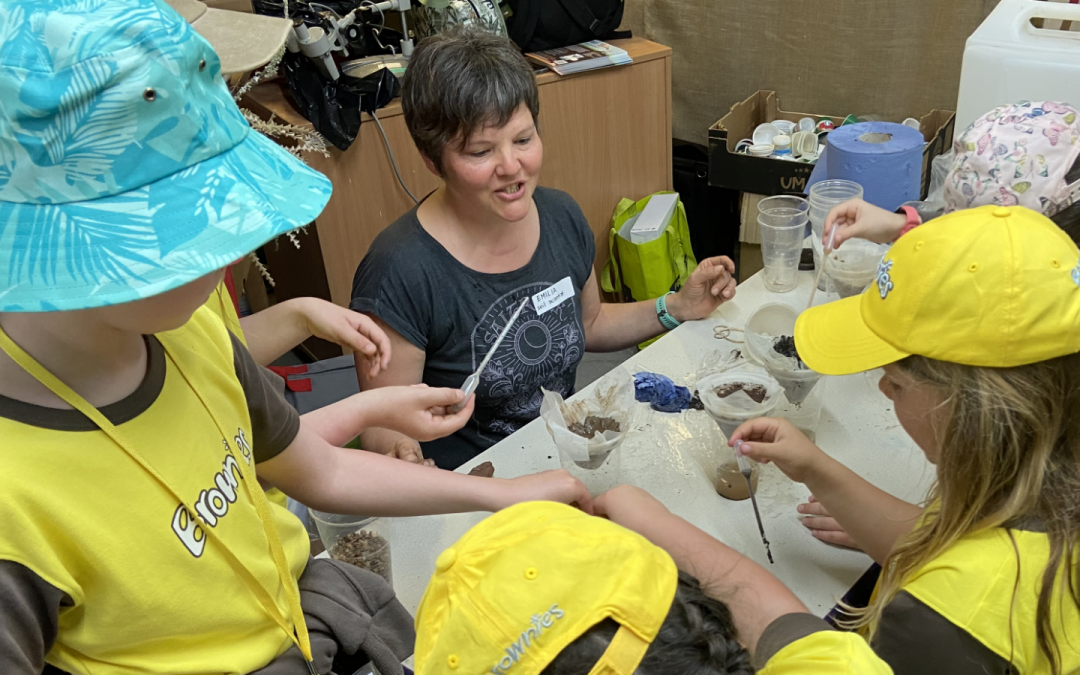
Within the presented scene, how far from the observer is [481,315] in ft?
5.72

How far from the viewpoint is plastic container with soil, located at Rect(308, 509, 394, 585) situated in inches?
44.8

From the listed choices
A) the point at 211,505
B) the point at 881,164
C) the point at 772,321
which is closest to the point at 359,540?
the point at 211,505

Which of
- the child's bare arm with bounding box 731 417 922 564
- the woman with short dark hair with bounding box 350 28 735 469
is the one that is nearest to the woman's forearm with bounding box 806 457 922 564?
the child's bare arm with bounding box 731 417 922 564

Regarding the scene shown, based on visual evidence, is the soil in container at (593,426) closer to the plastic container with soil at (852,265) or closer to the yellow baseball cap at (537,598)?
the yellow baseball cap at (537,598)

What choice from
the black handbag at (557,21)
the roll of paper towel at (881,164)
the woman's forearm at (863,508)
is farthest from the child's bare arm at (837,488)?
the black handbag at (557,21)

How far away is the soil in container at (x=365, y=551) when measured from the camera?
1.14 meters

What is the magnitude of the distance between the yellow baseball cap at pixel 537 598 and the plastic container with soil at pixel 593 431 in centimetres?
58

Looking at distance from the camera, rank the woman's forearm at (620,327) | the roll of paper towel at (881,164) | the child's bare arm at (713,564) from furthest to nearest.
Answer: the roll of paper towel at (881,164), the woman's forearm at (620,327), the child's bare arm at (713,564)

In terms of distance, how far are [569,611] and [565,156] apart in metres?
2.56

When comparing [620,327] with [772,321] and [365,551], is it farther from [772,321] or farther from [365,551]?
[365,551]

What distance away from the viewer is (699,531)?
1.16 metres

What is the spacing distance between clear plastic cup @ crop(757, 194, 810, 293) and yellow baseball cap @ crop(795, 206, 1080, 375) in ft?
2.83

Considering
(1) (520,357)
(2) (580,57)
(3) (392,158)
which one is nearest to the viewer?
(1) (520,357)

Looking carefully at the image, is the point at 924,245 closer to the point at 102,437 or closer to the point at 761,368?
the point at 761,368
